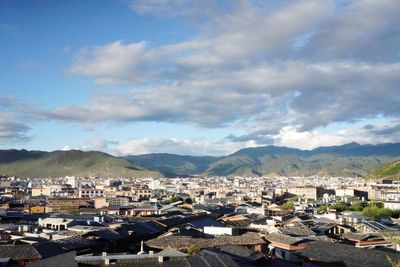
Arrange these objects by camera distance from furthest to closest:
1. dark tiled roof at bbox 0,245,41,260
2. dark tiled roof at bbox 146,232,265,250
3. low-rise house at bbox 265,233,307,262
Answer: low-rise house at bbox 265,233,307,262 < dark tiled roof at bbox 146,232,265,250 < dark tiled roof at bbox 0,245,41,260

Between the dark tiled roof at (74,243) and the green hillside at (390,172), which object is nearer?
the dark tiled roof at (74,243)

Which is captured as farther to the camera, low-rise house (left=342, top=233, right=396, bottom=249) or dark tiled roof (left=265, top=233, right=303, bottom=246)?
low-rise house (left=342, top=233, right=396, bottom=249)

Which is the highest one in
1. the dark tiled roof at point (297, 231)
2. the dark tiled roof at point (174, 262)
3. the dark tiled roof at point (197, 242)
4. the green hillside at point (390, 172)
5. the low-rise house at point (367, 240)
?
the green hillside at point (390, 172)

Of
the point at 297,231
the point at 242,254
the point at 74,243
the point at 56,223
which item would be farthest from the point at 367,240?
the point at 56,223

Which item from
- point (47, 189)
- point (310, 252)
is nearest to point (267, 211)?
point (310, 252)

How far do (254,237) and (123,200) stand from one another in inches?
2130

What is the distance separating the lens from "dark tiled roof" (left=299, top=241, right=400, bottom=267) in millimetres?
25044

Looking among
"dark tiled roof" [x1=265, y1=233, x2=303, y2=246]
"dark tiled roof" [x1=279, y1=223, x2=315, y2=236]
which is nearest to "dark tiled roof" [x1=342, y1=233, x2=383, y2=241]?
"dark tiled roof" [x1=279, y1=223, x2=315, y2=236]

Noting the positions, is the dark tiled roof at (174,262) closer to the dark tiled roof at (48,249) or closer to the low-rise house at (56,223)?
the dark tiled roof at (48,249)

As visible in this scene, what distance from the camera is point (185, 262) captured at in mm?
18500

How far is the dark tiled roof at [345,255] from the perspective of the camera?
2504 centimetres

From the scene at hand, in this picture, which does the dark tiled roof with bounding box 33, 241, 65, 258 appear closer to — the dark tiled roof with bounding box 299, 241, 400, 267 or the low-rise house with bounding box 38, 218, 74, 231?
the dark tiled roof with bounding box 299, 241, 400, 267

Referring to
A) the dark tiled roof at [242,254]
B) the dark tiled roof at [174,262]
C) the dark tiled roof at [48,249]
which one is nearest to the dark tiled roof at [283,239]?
the dark tiled roof at [242,254]

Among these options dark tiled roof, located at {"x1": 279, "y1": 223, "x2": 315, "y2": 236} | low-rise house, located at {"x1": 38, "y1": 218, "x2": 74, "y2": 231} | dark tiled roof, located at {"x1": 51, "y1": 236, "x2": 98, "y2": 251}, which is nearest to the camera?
dark tiled roof, located at {"x1": 51, "y1": 236, "x2": 98, "y2": 251}
